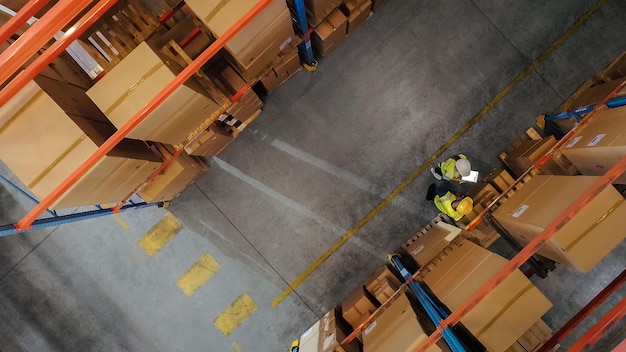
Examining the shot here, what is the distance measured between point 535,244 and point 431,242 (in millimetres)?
1792

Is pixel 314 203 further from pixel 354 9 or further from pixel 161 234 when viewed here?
pixel 354 9

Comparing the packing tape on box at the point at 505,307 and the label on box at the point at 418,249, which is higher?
the label on box at the point at 418,249

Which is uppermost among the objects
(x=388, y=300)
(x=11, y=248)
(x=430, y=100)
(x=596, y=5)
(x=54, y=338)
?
(x=11, y=248)

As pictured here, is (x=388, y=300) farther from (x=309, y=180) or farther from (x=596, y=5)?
(x=596, y=5)

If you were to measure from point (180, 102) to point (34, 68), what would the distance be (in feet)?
4.23

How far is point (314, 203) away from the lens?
6.70m

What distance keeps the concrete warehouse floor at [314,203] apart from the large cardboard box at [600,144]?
4.74 feet

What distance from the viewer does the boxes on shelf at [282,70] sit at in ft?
18.0

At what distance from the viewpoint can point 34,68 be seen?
10.9 ft

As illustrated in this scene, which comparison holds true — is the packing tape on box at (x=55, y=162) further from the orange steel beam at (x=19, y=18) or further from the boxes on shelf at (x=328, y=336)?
the boxes on shelf at (x=328, y=336)

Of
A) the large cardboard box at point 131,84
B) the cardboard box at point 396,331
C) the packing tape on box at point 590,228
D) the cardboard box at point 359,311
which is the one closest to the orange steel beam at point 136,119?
the large cardboard box at point 131,84

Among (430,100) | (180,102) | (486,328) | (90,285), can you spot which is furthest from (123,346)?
(430,100)

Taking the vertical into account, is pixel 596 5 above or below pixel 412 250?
above

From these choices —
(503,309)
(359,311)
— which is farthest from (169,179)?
(503,309)
